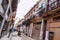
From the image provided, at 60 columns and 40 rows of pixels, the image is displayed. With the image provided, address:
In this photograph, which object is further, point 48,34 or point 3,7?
point 48,34

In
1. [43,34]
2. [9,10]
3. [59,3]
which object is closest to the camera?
[9,10]

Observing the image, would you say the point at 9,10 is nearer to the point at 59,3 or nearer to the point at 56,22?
the point at 59,3

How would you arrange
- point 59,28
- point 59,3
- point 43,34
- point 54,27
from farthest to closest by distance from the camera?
point 43,34 → point 54,27 → point 59,28 → point 59,3

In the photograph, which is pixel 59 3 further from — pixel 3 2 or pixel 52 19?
pixel 3 2

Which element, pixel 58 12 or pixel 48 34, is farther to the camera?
pixel 48 34

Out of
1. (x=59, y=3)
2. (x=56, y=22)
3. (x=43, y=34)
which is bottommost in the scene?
(x=43, y=34)

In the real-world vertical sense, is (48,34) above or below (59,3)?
below

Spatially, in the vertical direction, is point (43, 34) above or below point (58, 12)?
below

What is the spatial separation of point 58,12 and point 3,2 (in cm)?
300

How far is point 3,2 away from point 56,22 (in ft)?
11.1

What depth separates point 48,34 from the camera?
5777 mm

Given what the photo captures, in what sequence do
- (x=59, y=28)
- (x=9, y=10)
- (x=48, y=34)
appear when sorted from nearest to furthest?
(x=9, y=10)
(x=59, y=28)
(x=48, y=34)

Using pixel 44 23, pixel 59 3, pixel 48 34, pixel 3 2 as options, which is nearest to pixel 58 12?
pixel 59 3

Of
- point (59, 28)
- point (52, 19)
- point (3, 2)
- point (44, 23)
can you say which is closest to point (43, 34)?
point (44, 23)
